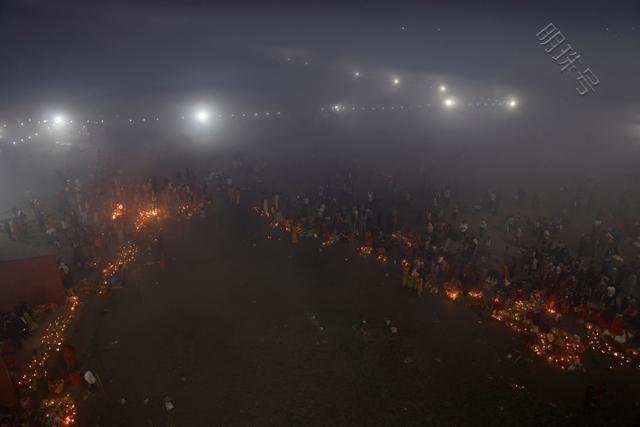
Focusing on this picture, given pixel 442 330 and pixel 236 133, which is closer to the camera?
pixel 442 330

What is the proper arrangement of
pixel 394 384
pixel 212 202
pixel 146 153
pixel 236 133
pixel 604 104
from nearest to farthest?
pixel 394 384, pixel 212 202, pixel 146 153, pixel 604 104, pixel 236 133

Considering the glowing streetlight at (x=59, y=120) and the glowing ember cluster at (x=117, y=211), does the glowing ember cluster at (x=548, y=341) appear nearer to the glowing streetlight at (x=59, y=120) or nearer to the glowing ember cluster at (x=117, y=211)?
the glowing ember cluster at (x=117, y=211)

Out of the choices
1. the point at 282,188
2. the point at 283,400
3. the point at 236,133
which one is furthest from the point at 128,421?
the point at 236,133

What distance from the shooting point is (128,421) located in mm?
9328

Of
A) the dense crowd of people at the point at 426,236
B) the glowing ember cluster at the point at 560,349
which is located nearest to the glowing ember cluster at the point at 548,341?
the glowing ember cluster at the point at 560,349

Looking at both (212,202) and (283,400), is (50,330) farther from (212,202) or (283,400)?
(212,202)

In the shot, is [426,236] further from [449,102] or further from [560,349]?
[449,102]

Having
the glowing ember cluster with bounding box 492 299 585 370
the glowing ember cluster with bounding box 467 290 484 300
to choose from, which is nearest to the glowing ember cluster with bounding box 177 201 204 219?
the glowing ember cluster with bounding box 467 290 484 300

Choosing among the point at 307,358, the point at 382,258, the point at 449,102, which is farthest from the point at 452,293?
the point at 449,102

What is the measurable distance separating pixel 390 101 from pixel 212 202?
57.5 metres

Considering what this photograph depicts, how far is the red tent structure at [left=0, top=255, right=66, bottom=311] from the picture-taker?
12594 millimetres

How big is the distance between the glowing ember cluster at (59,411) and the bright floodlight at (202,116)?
65437mm

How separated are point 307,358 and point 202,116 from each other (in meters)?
72.8

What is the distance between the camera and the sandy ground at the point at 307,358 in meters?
9.58
